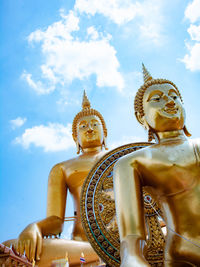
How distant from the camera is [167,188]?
1.95m

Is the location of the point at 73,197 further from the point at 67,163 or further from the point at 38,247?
the point at 38,247

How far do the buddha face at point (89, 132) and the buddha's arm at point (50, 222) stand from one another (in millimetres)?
585

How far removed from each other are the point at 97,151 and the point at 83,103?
3.29ft

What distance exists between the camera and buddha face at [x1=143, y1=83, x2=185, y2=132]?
230cm

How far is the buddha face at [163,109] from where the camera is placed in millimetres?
2301

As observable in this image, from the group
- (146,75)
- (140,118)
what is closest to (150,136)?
(140,118)

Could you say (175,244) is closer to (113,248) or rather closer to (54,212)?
(113,248)

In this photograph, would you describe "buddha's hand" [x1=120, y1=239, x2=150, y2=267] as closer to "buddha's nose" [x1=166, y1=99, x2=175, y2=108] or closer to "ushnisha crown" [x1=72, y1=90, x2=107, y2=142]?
"buddha's nose" [x1=166, y1=99, x2=175, y2=108]

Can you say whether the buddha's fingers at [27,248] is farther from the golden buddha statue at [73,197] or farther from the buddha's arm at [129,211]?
the buddha's arm at [129,211]

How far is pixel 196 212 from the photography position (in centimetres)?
180

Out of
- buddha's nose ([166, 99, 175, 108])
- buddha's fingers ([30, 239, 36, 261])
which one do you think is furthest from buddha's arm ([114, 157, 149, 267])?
buddha's fingers ([30, 239, 36, 261])

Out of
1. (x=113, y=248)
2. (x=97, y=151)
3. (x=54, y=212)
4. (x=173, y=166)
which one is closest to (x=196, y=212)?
(x=173, y=166)

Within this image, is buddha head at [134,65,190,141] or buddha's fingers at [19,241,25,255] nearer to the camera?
buddha head at [134,65,190,141]

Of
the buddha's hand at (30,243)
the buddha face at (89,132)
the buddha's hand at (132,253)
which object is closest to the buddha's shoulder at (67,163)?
the buddha face at (89,132)
